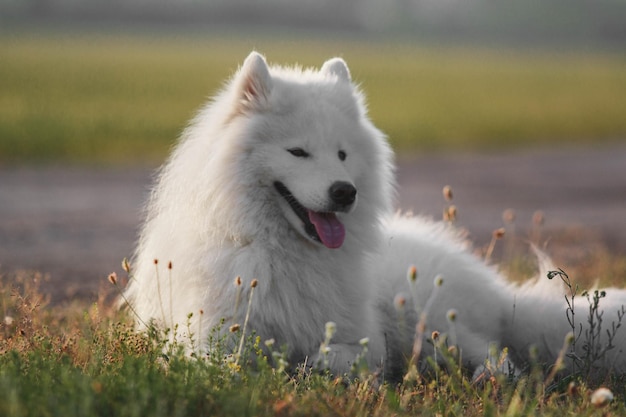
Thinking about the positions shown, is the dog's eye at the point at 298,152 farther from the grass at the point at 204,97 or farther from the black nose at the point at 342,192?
the grass at the point at 204,97

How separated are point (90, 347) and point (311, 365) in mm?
1146

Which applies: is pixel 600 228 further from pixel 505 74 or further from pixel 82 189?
pixel 505 74

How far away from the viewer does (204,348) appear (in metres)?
4.24

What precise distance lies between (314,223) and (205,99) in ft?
22.7

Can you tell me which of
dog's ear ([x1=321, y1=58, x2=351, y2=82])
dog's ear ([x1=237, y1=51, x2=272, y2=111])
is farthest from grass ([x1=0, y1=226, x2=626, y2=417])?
dog's ear ([x1=321, y1=58, x2=351, y2=82])

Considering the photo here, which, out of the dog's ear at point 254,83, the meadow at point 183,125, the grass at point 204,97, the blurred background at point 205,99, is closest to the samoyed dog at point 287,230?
the dog's ear at point 254,83

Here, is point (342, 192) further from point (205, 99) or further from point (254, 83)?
point (205, 99)

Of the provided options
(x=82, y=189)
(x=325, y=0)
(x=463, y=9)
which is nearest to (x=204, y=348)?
(x=82, y=189)

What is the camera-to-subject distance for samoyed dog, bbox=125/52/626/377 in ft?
14.2

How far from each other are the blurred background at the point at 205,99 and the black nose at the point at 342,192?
4.73 ft

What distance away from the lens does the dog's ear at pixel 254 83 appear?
447 cm

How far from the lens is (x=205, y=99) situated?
11.0 m

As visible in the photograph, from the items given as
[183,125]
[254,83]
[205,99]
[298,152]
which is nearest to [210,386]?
[298,152]

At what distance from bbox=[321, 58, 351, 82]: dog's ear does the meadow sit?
0.71 m
